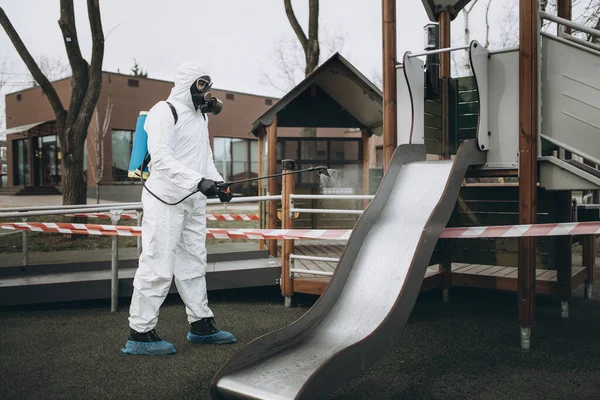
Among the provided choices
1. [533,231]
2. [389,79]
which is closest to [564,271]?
[533,231]

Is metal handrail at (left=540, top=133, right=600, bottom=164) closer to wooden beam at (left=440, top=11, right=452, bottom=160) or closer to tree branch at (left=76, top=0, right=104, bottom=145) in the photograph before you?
wooden beam at (left=440, top=11, right=452, bottom=160)

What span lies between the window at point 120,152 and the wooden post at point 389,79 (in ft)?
73.7

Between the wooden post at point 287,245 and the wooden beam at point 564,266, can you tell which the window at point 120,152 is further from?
the wooden beam at point 564,266

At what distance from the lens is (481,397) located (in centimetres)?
339

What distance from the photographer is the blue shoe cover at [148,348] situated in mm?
4168

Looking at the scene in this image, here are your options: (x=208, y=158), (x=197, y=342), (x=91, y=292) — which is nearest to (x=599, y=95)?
(x=208, y=158)

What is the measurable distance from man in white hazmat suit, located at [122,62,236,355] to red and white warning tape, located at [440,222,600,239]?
1918 mm

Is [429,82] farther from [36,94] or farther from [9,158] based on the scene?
[9,158]

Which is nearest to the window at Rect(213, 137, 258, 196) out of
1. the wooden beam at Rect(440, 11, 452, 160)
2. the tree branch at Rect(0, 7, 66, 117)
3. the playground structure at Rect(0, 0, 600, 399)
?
the tree branch at Rect(0, 7, 66, 117)

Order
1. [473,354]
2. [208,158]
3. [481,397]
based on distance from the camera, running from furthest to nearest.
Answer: [208,158] < [473,354] < [481,397]

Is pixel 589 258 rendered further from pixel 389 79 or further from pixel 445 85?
pixel 389 79

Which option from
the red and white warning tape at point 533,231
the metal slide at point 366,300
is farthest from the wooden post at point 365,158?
the red and white warning tape at point 533,231

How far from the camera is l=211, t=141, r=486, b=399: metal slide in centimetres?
295

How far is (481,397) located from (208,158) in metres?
2.76
